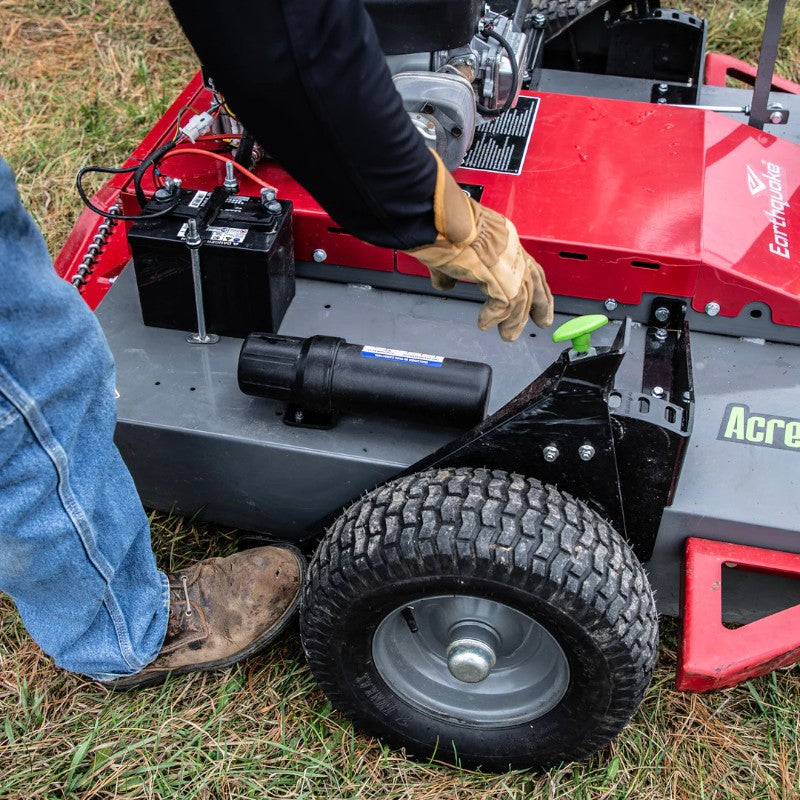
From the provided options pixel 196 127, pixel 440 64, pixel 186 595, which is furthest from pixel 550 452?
pixel 196 127

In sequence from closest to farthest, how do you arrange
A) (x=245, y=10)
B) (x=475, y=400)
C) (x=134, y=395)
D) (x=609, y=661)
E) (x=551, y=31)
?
(x=245, y=10), (x=609, y=661), (x=475, y=400), (x=134, y=395), (x=551, y=31)

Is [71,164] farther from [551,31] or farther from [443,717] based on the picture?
[443,717]

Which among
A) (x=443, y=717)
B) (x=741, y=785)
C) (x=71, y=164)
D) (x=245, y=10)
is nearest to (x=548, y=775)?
(x=443, y=717)

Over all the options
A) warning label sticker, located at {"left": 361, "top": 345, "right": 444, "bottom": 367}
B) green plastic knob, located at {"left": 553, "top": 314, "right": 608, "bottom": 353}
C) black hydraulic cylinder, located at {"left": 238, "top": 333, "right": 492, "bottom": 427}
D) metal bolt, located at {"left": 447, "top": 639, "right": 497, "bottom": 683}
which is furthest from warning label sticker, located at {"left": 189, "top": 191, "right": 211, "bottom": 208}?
metal bolt, located at {"left": 447, "top": 639, "right": 497, "bottom": 683}

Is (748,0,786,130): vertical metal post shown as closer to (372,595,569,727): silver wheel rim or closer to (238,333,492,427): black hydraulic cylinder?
(238,333,492,427): black hydraulic cylinder

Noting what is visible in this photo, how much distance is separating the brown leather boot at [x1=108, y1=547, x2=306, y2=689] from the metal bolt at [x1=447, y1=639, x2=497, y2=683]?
1.12ft

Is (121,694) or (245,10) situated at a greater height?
(245,10)

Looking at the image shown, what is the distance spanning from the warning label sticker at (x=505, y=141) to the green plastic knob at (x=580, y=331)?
0.61 metres

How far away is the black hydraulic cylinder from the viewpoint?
5.01 ft

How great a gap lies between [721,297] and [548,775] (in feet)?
2.76

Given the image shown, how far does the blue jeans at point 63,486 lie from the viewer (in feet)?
3.64

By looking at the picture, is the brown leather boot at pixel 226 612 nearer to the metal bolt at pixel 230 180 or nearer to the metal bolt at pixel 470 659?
the metal bolt at pixel 470 659

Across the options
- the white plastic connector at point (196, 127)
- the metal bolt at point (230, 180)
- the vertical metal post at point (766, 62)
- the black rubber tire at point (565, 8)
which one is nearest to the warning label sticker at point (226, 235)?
the metal bolt at point (230, 180)

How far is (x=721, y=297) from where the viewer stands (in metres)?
1.68
